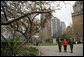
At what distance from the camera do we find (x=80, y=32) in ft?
159

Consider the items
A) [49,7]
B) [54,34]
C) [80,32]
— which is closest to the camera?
[49,7]

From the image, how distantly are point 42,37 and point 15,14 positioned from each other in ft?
167

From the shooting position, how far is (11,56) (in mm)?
10930

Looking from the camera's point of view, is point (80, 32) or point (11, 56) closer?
point (11, 56)

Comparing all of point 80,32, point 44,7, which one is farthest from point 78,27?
point 44,7

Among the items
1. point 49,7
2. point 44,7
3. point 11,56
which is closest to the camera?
point 11,56

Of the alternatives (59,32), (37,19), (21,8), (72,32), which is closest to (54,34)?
(59,32)

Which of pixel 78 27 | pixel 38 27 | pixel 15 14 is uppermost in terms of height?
→ pixel 15 14

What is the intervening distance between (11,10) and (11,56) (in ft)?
14.2

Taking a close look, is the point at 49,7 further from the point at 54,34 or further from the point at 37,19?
the point at 54,34

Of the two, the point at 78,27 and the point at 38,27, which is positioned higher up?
the point at 38,27

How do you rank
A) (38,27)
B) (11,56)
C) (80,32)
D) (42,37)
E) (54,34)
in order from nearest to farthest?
(11,56) → (38,27) → (80,32) → (42,37) → (54,34)

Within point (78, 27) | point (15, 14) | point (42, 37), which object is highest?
point (15, 14)

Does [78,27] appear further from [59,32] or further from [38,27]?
[38,27]
